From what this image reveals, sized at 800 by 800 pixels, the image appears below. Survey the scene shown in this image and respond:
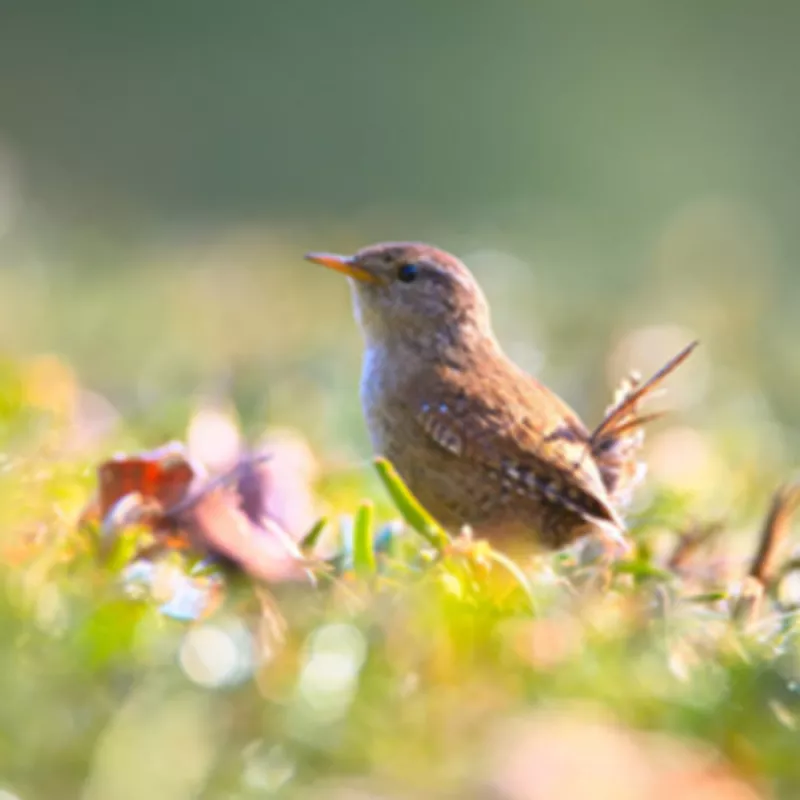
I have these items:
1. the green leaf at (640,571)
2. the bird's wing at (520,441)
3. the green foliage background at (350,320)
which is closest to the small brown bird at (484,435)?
the bird's wing at (520,441)

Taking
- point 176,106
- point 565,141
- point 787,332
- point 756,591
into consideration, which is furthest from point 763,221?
point 756,591

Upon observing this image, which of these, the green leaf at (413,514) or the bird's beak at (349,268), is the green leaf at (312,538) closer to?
the green leaf at (413,514)

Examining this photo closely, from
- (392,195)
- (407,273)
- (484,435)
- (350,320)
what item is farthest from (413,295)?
(392,195)

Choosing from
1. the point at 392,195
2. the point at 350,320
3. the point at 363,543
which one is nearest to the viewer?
the point at 363,543

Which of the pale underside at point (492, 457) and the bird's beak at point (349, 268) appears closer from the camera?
the pale underside at point (492, 457)

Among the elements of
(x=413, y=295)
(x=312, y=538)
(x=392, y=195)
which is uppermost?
(x=413, y=295)

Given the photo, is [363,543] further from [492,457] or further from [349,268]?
[349,268]

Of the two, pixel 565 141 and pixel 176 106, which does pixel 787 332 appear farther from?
pixel 176 106

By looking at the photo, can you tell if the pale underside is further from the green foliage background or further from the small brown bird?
the green foliage background
